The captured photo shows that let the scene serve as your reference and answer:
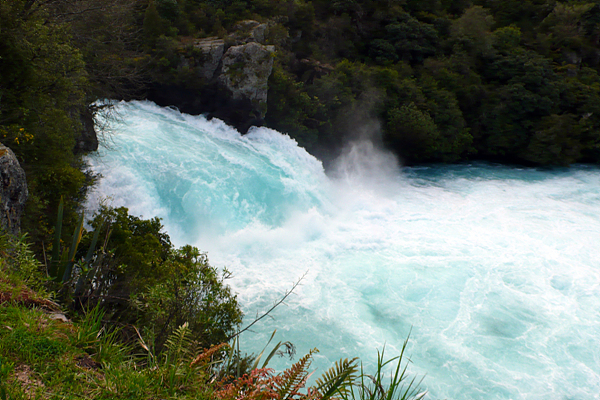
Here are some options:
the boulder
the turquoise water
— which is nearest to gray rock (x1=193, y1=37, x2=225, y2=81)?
the turquoise water

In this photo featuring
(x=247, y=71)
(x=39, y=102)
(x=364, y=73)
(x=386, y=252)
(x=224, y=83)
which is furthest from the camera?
(x=364, y=73)

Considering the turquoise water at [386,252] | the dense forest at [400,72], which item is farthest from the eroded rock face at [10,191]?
the dense forest at [400,72]

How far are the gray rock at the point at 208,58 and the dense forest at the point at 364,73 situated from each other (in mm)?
485

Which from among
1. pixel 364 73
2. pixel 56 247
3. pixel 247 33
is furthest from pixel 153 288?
pixel 364 73

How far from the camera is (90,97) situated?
610 inches

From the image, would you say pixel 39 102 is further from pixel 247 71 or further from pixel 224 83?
pixel 247 71

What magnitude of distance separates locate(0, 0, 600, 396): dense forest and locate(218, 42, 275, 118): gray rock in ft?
2.61

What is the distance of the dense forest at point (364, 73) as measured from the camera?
12023 millimetres

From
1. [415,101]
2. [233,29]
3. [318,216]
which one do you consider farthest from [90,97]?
[415,101]

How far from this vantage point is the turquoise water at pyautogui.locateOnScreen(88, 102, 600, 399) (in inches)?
438

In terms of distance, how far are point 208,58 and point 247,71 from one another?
227 cm

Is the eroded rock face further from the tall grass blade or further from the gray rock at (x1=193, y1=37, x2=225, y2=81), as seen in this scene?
the gray rock at (x1=193, y1=37, x2=225, y2=81)

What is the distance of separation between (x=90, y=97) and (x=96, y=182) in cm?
398

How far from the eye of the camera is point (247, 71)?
2212cm
